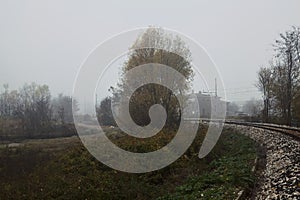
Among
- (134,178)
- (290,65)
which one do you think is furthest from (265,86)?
(134,178)

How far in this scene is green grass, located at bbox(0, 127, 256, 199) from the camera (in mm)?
11203

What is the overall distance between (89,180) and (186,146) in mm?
7793

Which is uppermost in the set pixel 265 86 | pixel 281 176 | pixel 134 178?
pixel 265 86

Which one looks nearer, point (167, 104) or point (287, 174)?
point (287, 174)

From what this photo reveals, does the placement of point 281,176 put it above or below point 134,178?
above

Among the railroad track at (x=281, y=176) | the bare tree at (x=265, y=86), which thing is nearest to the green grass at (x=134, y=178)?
the railroad track at (x=281, y=176)

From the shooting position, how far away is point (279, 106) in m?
40.5

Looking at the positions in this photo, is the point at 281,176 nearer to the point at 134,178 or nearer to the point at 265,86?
the point at 134,178

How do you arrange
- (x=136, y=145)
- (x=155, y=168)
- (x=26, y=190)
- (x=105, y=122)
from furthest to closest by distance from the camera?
(x=105, y=122) → (x=136, y=145) → (x=155, y=168) → (x=26, y=190)

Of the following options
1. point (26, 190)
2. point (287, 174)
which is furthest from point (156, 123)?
point (287, 174)

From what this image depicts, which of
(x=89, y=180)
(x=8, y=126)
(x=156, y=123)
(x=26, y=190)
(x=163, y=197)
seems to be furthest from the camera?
(x=8, y=126)

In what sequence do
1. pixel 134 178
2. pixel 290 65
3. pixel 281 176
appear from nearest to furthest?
pixel 281 176 → pixel 134 178 → pixel 290 65

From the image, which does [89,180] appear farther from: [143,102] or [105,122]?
[105,122]

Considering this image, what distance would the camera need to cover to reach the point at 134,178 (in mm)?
15227
